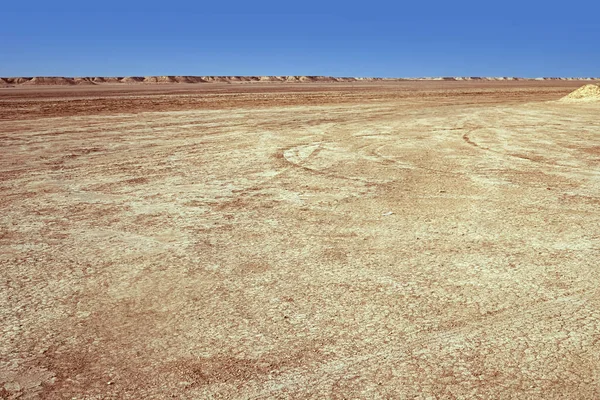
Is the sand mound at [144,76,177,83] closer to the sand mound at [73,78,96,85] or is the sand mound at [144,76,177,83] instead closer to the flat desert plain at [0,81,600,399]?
the sand mound at [73,78,96,85]

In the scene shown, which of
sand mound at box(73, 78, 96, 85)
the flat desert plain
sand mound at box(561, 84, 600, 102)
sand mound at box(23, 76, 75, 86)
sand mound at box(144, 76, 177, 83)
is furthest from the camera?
sand mound at box(144, 76, 177, 83)

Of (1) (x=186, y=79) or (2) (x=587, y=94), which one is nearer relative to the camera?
(2) (x=587, y=94)

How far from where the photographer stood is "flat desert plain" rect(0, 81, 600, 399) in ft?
8.83

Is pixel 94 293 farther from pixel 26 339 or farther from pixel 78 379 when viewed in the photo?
pixel 78 379

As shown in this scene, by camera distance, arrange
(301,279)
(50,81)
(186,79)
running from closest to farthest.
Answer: (301,279) → (50,81) → (186,79)

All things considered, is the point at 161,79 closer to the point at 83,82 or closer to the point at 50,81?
the point at 83,82

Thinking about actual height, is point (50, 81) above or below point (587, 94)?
above

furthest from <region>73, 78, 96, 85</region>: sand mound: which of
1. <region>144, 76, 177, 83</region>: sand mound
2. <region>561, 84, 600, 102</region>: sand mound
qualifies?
<region>561, 84, 600, 102</region>: sand mound

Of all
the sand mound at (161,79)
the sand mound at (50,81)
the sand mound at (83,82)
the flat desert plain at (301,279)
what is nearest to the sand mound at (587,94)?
the flat desert plain at (301,279)

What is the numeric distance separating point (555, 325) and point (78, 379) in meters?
2.51

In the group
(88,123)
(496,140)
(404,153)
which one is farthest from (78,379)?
(88,123)

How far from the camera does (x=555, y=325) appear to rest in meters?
3.15

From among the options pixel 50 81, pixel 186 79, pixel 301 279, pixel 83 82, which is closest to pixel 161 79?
pixel 186 79

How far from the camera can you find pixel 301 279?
3.87 metres
